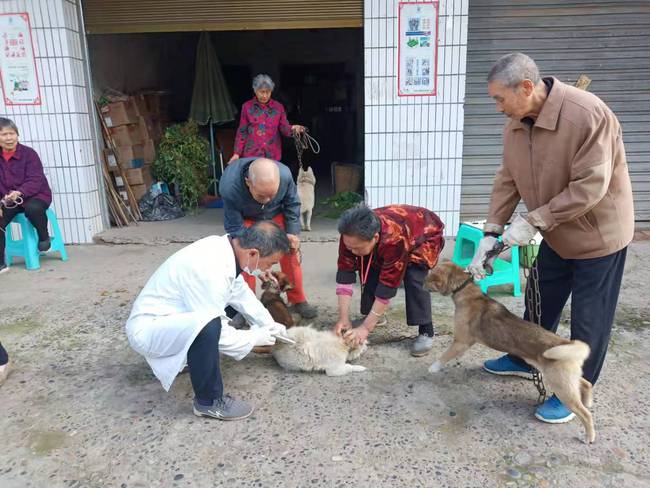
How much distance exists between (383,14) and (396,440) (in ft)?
15.1

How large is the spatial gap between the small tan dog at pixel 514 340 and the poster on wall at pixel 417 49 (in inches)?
129

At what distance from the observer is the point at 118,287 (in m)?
4.99

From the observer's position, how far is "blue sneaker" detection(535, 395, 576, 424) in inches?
110

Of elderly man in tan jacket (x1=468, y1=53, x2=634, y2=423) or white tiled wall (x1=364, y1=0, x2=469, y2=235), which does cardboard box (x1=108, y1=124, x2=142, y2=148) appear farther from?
elderly man in tan jacket (x1=468, y1=53, x2=634, y2=423)

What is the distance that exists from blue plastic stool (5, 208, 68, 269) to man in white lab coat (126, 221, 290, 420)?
338 centimetres

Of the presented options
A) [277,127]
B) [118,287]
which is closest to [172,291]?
[118,287]

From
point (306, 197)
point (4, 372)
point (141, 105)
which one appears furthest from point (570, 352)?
point (141, 105)

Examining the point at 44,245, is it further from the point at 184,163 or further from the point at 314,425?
the point at 314,425

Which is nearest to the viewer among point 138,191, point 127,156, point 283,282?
point 283,282

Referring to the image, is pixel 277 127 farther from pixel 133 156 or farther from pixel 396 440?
pixel 396 440

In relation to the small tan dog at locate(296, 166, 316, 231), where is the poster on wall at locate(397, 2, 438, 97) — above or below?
above

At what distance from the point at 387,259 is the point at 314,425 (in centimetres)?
108

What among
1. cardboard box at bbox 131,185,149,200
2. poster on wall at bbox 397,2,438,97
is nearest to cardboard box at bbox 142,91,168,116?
cardboard box at bbox 131,185,149,200

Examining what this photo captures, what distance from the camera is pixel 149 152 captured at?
8102 millimetres
